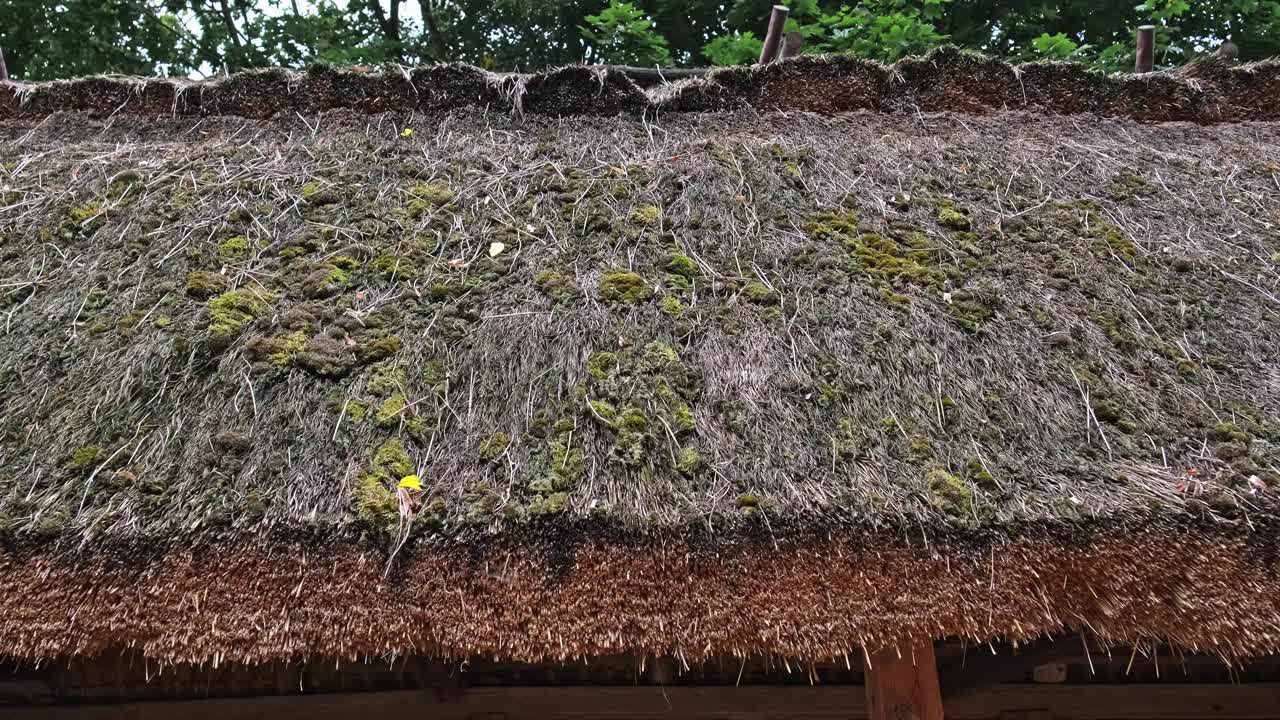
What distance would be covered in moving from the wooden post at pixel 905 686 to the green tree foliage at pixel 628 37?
552 cm

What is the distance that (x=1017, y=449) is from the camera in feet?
5.33

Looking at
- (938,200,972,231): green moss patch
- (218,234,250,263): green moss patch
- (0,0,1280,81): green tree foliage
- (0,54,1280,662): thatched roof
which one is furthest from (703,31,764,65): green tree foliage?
(218,234,250,263): green moss patch

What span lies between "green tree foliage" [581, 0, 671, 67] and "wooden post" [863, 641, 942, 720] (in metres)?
5.52

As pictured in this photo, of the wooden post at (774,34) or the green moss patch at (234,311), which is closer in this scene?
the green moss patch at (234,311)

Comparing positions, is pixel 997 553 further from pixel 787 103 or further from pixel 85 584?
pixel 787 103

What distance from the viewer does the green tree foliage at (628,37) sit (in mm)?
6297

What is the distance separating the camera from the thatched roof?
148 centimetres

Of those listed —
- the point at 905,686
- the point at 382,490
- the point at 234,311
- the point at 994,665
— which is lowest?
the point at 994,665

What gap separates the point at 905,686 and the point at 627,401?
95 cm

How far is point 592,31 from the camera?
7.36m

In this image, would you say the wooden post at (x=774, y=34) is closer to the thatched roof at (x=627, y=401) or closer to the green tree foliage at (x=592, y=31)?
the thatched roof at (x=627, y=401)

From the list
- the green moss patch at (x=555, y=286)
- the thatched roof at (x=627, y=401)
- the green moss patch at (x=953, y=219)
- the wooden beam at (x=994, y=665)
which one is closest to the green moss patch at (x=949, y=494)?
the thatched roof at (x=627, y=401)

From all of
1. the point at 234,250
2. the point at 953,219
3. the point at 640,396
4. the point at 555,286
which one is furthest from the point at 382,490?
the point at 953,219

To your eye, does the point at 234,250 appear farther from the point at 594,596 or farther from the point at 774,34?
the point at 774,34
